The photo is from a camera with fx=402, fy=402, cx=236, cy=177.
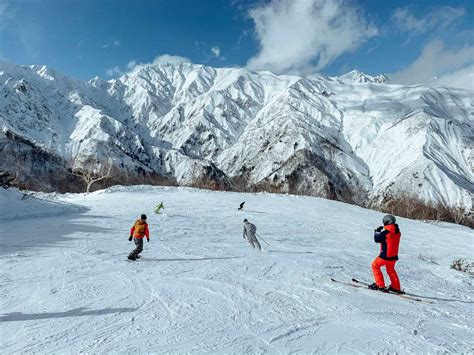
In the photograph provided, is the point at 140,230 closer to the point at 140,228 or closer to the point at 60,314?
the point at 140,228

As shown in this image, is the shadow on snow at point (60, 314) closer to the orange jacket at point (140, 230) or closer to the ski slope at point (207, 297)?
the ski slope at point (207, 297)

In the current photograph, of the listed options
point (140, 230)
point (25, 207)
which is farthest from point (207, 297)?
point (25, 207)

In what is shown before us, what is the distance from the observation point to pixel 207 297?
10.4 meters

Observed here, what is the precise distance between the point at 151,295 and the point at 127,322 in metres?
1.95

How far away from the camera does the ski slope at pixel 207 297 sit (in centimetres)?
776

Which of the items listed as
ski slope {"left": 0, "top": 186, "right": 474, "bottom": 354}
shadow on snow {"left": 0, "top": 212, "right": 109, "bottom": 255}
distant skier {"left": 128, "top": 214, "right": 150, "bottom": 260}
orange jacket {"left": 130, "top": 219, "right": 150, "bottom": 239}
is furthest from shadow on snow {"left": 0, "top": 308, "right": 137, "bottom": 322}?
shadow on snow {"left": 0, "top": 212, "right": 109, "bottom": 255}

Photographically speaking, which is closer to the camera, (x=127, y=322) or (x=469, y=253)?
(x=127, y=322)

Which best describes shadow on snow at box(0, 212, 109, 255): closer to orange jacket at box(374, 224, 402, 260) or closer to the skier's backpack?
the skier's backpack

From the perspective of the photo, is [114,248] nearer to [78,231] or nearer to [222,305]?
[78,231]

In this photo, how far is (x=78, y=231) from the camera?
68.7 ft

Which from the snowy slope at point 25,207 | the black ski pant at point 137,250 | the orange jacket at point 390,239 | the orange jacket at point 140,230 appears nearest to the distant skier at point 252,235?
the orange jacket at point 140,230

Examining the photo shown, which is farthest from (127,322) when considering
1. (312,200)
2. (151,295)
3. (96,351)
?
(312,200)

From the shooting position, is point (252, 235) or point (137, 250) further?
point (252, 235)

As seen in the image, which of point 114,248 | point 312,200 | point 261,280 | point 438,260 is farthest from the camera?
point 312,200
